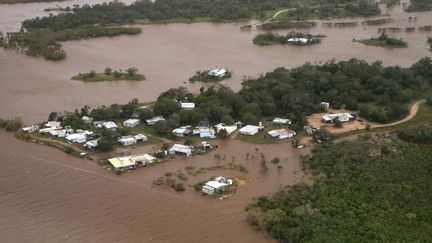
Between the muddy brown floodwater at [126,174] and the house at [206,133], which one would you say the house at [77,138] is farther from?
the house at [206,133]

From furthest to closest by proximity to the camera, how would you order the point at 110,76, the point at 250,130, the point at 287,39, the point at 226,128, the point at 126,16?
the point at 126,16
the point at 287,39
the point at 110,76
the point at 226,128
the point at 250,130

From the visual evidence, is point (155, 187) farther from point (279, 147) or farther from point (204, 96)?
point (204, 96)

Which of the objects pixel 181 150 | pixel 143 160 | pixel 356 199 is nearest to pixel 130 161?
pixel 143 160

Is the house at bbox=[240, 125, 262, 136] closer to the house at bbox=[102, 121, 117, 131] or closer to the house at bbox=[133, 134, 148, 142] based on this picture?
the house at bbox=[133, 134, 148, 142]

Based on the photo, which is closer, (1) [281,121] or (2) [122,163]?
(2) [122,163]

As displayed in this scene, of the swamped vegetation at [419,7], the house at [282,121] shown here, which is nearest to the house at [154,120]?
the house at [282,121]

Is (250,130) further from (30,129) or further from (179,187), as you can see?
(30,129)

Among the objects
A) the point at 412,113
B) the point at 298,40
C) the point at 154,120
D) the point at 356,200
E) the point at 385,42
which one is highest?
the point at 298,40
